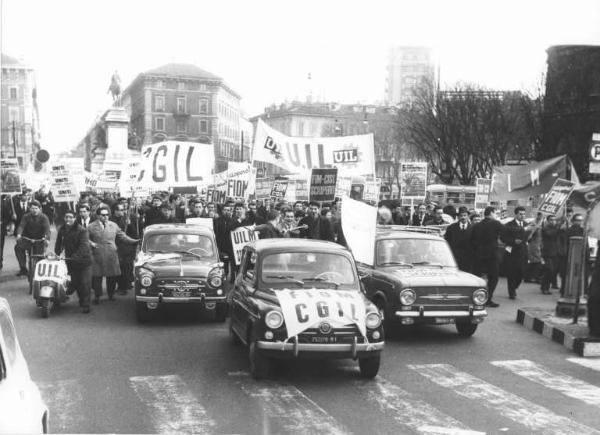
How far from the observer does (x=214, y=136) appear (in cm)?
11125

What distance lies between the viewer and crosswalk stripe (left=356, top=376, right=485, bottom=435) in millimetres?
6863

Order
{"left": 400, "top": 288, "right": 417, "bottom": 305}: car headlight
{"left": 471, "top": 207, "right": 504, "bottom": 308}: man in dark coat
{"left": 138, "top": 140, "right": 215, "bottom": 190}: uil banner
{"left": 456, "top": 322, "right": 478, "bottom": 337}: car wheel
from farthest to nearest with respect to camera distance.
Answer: {"left": 138, "top": 140, "right": 215, "bottom": 190}: uil banner
{"left": 471, "top": 207, "right": 504, "bottom": 308}: man in dark coat
{"left": 456, "top": 322, "right": 478, "bottom": 337}: car wheel
{"left": 400, "top": 288, "right": 417, "bottom": 305}: car headlight

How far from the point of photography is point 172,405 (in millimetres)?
7449

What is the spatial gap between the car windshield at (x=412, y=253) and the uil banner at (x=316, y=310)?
3.40 metres

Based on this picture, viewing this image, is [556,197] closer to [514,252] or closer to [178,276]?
[514,252]

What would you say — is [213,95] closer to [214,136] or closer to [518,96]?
[214,136]

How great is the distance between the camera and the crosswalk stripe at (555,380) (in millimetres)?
8266

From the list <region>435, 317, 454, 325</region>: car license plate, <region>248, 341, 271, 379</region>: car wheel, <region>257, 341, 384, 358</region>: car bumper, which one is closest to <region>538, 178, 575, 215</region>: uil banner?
<region>435, 317, 454, 325</region>: car license plate

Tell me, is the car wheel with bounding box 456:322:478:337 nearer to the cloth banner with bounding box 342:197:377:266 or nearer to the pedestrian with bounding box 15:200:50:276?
the cloth banner with bounding box 342:197:377:266

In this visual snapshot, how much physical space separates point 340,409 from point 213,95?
106 m

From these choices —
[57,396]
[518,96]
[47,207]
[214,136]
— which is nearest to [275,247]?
[57,396]

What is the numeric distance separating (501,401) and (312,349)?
2.07 m

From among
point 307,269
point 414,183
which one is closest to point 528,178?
point 414,183

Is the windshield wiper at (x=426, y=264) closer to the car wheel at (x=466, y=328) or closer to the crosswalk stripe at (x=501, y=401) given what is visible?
the car wheel at (x=466, y=328)
